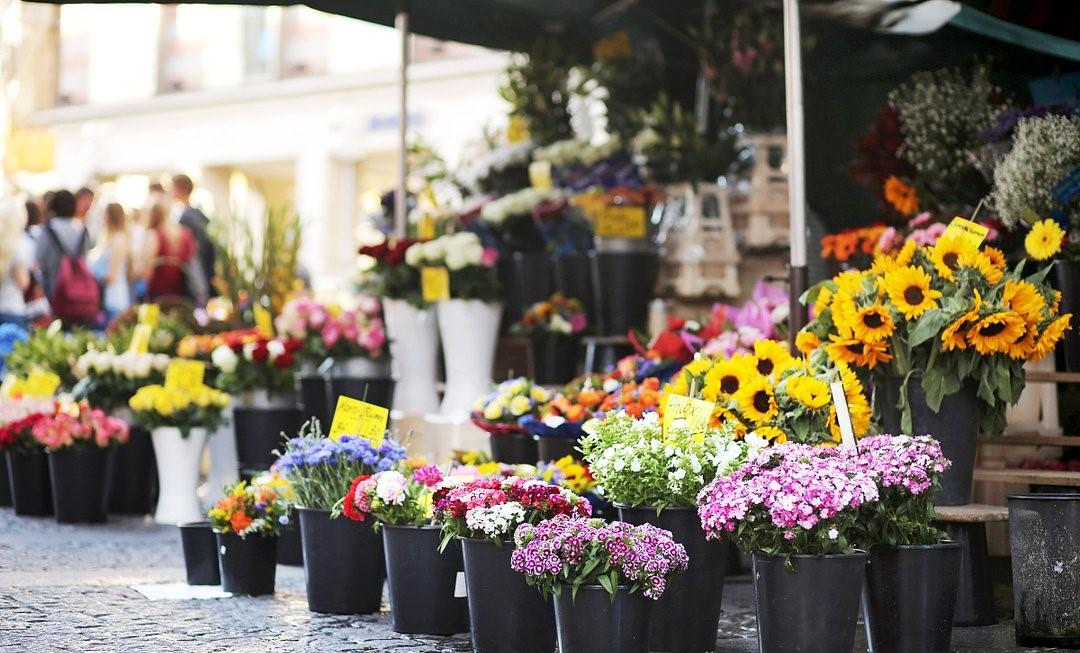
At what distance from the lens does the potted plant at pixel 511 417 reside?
17.7 ft

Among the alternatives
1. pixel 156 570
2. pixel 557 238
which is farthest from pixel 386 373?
pixel 156 570

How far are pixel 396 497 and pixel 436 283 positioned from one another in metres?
2.23

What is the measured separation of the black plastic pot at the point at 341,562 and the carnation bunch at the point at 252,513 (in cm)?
29

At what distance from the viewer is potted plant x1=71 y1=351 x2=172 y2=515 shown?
23.1ft

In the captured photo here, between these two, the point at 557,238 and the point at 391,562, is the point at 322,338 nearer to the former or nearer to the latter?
the point at 557,238

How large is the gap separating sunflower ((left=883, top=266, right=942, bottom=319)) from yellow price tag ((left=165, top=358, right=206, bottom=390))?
3.35 meters

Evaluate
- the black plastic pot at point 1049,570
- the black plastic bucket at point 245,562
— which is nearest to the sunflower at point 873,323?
the black plastic pot at point 1049,570

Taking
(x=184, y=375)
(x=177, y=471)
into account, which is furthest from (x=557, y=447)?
(x=177, y=471)

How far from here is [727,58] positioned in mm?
6527

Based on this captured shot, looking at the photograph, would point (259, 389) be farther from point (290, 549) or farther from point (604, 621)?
point (604, 621)

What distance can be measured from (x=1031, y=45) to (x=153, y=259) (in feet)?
17.1

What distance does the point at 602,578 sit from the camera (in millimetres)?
3561

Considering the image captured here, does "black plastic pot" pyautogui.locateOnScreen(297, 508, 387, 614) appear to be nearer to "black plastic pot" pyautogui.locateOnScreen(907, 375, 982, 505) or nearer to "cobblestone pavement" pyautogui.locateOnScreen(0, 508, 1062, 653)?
"cobblestone pavement" pyautogui.locateOnScreen(0, 508, 1062, 653)

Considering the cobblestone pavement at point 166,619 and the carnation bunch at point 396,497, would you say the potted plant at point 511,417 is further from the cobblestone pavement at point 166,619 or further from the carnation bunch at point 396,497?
the carnation bunch at point 396,497
